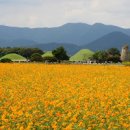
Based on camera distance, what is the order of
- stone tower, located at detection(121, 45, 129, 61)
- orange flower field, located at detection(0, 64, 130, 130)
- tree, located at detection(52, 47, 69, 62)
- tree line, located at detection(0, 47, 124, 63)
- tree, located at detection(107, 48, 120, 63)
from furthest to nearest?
tree, located at detection(52, 47, 69, 62) → tree, located at detection(107, 48, 120, 63) → stone tower, located at detection(121, 45, 129, 61) → tree line, located at detection(0, 47, 124, 63) → orange flower field, located at detection(0, 64, 130, 130)

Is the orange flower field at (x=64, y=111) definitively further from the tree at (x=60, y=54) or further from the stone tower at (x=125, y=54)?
the tree at (x=60, y=54)

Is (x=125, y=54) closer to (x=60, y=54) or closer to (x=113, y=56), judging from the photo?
(x=113, y=56)

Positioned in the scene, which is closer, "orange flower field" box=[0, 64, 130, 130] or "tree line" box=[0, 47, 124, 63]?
"orange flower field" box=[0, 64, 130, 130]

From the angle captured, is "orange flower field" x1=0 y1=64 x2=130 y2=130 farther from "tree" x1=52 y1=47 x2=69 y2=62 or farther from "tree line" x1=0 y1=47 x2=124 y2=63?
"tree" x1=52 y1=47 x2=69 y2=62

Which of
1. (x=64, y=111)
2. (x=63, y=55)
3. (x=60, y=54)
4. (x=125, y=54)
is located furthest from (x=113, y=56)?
(x=64, y=111)

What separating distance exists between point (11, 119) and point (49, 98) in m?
3.66

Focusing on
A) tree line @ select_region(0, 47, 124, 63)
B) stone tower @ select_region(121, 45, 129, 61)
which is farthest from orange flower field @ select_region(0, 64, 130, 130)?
stone tower @ select_region(121, 45, 129, 61)

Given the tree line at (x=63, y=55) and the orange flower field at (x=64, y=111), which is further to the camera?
the tree line at (x=63, y=55)

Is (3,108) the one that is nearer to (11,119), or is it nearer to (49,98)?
(11,119)

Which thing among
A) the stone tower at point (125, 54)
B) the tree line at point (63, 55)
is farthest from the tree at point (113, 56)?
the stone tower at point (125, 54)

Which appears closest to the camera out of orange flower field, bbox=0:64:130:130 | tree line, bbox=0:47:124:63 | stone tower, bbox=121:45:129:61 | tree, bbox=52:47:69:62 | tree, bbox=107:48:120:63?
orange flower field, bbox=0:64:130:130

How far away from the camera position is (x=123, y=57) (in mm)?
65438

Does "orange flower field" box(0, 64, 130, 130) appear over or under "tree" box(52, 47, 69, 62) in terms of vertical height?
under

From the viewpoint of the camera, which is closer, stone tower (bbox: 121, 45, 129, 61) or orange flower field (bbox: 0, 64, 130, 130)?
orange flower field (bbox: 0, 64, 130, 130)
